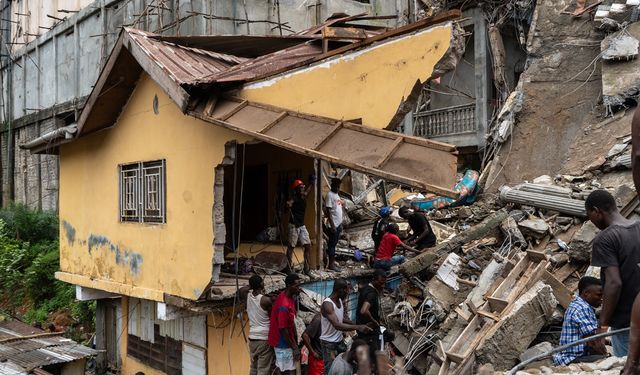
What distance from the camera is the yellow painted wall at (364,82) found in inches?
288

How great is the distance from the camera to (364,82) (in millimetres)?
7676

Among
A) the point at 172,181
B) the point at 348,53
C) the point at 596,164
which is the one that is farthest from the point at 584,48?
the point at 172,181

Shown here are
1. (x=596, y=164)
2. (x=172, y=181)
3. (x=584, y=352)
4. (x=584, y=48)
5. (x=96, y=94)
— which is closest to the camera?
(x=584, y=352)

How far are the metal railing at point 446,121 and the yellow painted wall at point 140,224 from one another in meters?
11.1

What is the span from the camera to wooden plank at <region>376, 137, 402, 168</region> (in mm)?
5191

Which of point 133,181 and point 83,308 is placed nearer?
point 133,181

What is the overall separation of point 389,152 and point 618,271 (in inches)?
82.5

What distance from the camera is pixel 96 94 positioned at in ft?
31.0

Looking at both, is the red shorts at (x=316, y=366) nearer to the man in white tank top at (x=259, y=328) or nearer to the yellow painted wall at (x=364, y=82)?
the man in white tank top at (x=259, y=328)

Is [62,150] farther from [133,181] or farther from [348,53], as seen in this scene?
[348,53]

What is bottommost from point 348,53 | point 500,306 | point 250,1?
point 500,306

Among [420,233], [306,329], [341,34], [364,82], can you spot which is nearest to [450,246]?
[420,233]

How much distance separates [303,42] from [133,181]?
12.2 feet

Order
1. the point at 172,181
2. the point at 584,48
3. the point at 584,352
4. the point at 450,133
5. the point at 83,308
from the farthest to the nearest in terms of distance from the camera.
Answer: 1. the point at 450,133
2. the point at 83,308
3. the point at 584,48
4. the point at 172,181
5. the point at 584,352
